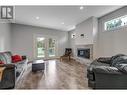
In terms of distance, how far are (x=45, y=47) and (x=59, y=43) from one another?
1.58m

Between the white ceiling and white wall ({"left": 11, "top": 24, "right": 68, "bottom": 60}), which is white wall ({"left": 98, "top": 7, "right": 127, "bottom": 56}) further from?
white wall ({"left": 11, "top": 24, "right": 68, "bottom": 60})

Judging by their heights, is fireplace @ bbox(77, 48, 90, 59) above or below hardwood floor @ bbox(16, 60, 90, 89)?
above

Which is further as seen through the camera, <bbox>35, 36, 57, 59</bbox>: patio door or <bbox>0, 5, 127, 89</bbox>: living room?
<bbox>35, 36, 57, 59</bbox>: patio door

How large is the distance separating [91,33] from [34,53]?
186 inches

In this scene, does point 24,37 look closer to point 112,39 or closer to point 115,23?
point 112,39

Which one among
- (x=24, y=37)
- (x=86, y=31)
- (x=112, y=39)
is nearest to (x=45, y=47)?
(x=24, y=37)

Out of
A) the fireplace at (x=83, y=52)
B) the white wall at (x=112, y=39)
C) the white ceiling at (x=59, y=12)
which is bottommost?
the fireplace at (x=83, y=52)

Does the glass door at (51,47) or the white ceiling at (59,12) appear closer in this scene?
the white ceiling at (59,12)

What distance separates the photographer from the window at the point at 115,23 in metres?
5.22

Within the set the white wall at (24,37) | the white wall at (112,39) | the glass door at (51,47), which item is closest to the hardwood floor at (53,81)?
the white wall at (112,39)

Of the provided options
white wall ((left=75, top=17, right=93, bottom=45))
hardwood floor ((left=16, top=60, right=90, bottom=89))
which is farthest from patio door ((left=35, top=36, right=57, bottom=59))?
hardwood floor ((left=16, top=60, right=90, bottom=89))

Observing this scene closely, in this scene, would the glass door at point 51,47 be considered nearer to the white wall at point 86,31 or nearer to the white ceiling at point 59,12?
the white wall at point 86,31

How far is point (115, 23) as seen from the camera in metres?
5.77

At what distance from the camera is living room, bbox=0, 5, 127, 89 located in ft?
12.2
